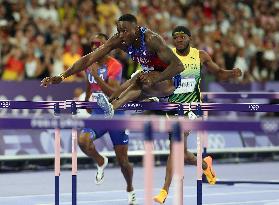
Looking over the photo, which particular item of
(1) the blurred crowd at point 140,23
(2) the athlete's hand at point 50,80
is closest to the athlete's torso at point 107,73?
(2) the athlete's hand at point 50,80

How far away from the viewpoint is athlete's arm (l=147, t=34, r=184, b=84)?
10352 mm

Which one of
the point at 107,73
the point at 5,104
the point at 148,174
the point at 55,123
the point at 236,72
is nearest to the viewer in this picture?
the point at 148,174

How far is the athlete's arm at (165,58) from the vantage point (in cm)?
1035

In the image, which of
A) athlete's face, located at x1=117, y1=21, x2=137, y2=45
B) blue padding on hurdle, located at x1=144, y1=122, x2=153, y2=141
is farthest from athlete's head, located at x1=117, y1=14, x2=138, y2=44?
blue padding on hurdle, located at x1=144, y1=122, x2=153, y2=141

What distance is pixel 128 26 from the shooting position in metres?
10.7

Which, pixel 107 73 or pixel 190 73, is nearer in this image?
pixel 190 73

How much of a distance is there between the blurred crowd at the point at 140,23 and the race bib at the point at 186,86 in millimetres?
7003

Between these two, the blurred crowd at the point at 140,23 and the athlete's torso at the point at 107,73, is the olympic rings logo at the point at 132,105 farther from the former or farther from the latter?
the blurred crowd at the point at 140,23

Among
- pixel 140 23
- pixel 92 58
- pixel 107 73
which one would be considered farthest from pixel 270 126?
pixel 140 23

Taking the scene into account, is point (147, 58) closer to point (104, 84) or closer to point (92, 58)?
point (92, 58)

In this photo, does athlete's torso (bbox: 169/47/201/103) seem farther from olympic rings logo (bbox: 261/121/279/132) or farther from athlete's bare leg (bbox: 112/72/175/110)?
olympic rings logo (bbox: 261/121/279/132)

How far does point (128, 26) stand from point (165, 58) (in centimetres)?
63

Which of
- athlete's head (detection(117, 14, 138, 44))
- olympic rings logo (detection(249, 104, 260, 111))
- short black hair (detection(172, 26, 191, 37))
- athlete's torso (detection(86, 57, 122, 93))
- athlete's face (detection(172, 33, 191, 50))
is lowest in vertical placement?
olympic rings logo (detection(249, 104, 260, 111))

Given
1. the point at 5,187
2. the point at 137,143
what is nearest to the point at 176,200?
the point at 5,187
